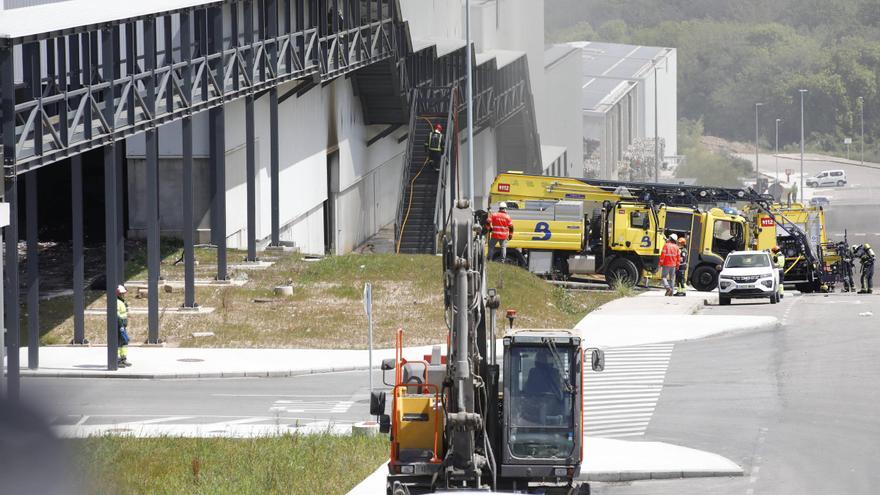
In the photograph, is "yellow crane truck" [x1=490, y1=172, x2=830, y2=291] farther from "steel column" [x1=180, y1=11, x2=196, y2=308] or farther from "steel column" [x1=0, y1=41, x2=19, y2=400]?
"steel column" [x1=0, y1=41, x2=19, y2=400]

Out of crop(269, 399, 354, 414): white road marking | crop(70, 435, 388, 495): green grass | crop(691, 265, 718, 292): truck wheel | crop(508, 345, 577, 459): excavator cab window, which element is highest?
crop(508, 345, 577, 459): excavator cab window

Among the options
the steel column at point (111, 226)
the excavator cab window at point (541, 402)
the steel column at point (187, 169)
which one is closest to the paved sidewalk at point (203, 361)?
the steel column at point (111, 226)

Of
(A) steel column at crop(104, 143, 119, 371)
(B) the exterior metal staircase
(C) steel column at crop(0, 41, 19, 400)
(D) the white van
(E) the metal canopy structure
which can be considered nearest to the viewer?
(C) steel column at crop(0, 41, 19, 400)

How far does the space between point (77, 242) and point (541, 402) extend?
14.7m

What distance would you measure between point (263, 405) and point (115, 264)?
5.29 meters

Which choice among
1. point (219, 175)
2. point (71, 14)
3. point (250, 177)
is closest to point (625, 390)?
point (71, 14)

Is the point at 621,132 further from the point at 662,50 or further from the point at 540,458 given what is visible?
the point at 540,458

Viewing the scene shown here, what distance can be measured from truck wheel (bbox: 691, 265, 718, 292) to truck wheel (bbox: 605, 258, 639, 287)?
229 centimetres

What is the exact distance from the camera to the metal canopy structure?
24.4 m

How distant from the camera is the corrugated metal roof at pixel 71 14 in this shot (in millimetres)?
22984

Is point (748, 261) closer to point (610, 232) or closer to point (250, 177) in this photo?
point (610, 232)

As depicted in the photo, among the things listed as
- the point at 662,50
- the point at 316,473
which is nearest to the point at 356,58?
the point at 316,473

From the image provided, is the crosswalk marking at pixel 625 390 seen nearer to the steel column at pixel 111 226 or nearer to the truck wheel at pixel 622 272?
the steel column at pixel 111 226

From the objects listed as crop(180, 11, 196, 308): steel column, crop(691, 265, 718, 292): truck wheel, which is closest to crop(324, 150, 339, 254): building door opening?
crop(691, 265, 718, 292): truck wheel
